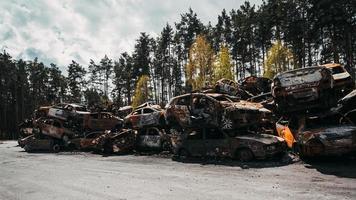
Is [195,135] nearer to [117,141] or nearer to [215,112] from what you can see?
[215,112]

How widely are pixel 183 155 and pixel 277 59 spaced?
3577 centimetres

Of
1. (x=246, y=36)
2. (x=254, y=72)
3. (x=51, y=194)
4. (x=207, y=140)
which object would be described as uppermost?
(x=246, y=36)

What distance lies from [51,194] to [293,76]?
922cm

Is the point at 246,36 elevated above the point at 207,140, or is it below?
above

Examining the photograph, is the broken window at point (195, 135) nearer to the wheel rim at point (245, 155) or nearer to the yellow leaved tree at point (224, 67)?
the wheel rim at point (245, 155)

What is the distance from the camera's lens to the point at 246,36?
57656 millimetres

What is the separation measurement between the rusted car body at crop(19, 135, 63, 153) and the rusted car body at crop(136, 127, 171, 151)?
331 inches

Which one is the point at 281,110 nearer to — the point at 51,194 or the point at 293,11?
the point at 51,194

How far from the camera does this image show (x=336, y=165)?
42.1ft

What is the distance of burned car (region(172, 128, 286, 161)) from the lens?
48.9 feet

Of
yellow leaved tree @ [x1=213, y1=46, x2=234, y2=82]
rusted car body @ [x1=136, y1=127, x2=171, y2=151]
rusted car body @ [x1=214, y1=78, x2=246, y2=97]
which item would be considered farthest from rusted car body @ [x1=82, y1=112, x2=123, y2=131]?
yellow leaved tree @ [x1=213, y1=46, x2=234, y2=82]

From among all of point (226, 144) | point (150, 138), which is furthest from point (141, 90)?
point (226, 144)

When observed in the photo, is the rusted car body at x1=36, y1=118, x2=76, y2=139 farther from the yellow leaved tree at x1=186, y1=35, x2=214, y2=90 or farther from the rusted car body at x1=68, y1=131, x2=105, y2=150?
the yellow leaved tree at x1=186, y1=35, x2=214, y2=90

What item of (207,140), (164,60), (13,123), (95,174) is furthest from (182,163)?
(13,123)
